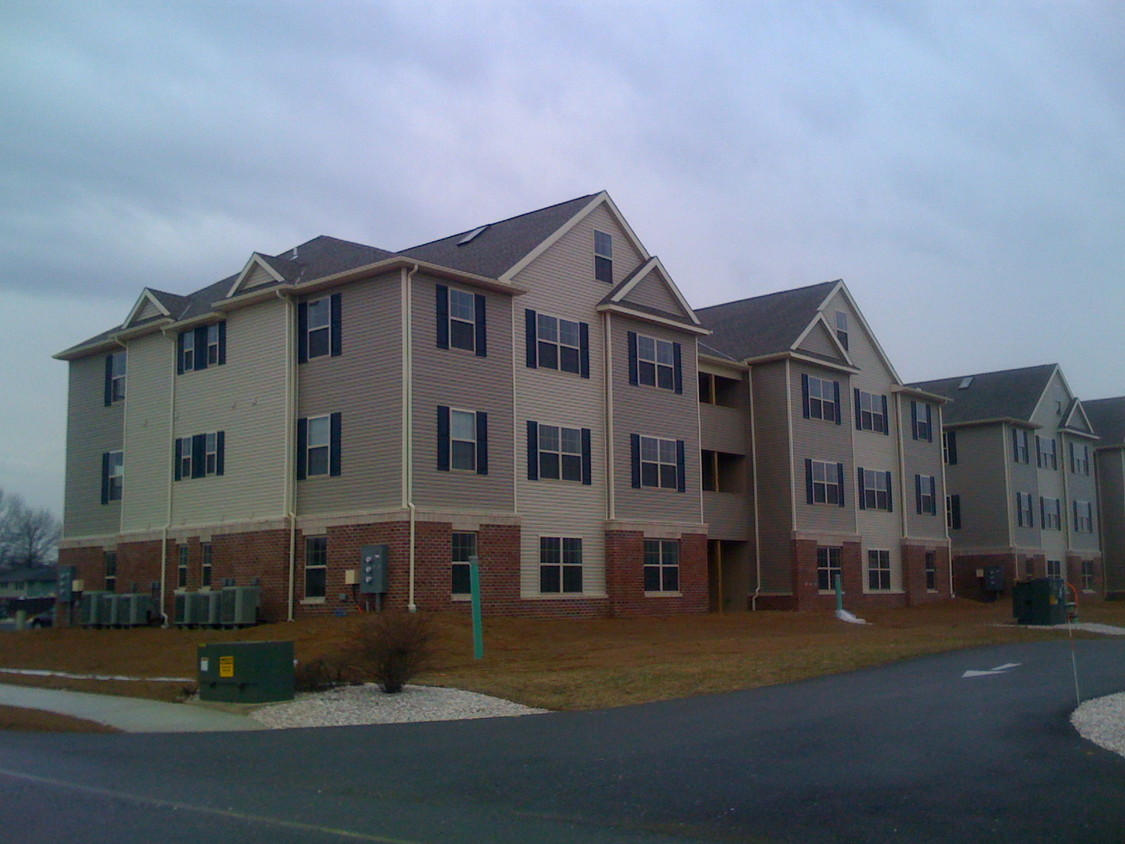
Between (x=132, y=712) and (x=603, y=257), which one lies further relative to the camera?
(x=603, y=257)

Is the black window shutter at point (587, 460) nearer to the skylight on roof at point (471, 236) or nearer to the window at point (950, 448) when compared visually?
the skylight on roof at point (471, 236)

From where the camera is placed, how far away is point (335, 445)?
96.6 feet

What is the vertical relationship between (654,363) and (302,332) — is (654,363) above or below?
below

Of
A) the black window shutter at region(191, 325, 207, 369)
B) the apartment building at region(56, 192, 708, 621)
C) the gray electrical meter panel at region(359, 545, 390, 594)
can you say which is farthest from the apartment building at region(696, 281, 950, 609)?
the black window shutter at region(191, 325, 207, 369)

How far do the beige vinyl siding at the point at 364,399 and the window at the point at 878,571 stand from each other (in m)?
21.5

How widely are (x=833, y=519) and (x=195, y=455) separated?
22.8 metres

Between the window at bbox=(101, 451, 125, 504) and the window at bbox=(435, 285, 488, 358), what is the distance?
13760 millimetres

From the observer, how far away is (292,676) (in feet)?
58.4

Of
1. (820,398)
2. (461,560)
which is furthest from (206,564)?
(820,398)

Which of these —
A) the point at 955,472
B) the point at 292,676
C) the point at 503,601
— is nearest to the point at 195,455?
the point at 503,601

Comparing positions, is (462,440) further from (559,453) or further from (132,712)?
(132,712)

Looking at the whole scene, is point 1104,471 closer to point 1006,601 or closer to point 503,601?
point 1006,601

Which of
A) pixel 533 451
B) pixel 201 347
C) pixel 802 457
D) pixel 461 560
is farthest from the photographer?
pixel 802 457

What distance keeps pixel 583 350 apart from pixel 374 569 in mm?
9581
